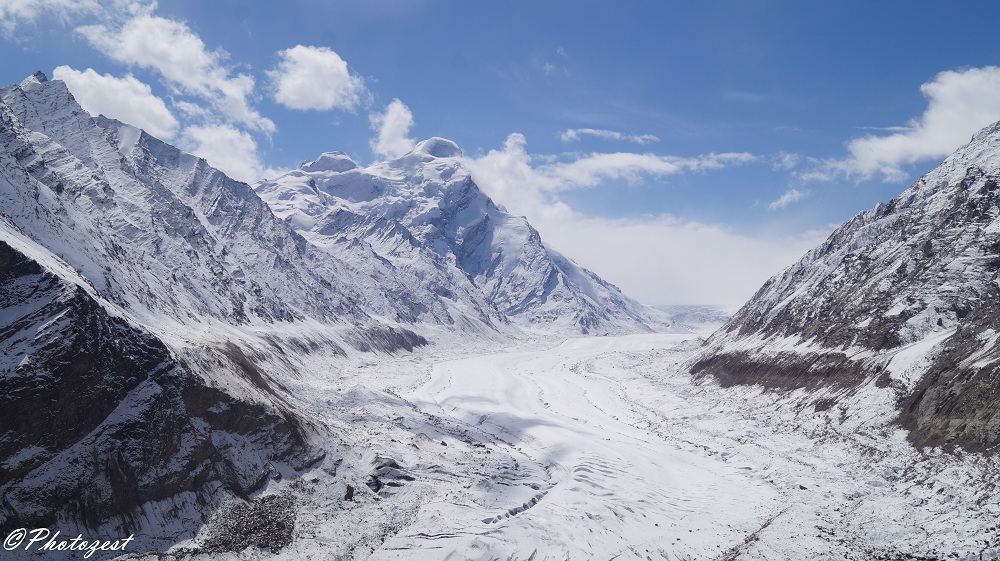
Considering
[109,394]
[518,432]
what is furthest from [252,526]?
[518,432]

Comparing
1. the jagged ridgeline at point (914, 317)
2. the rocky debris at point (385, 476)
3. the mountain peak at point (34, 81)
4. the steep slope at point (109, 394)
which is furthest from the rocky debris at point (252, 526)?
the mountain peak at point (34, 81)

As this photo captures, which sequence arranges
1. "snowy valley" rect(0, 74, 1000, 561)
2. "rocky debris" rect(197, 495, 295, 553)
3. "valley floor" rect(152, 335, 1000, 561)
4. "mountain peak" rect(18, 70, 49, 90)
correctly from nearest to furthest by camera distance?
"rocky debris" rect(197, 495, 295, 553) < "snowy valley" rect(0, 74, 1000, 561) < "valley floor" rect(152, 335, 1000, 561) < "mountain peak" rect(18, 70, 49, 90)

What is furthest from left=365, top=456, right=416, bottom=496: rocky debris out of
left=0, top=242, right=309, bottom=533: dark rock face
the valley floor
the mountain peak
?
the mountain peak

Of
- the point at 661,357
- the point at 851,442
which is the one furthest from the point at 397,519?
the point at 661,357

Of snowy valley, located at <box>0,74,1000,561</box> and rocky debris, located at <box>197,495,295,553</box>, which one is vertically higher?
snowy valley, located at <box>0,74,1000,561</box>

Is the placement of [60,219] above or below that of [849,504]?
above

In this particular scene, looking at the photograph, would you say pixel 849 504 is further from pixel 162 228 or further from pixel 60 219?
pixel 162 228

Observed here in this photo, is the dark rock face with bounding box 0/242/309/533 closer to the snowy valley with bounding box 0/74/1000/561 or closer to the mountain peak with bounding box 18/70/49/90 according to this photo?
the snowy valley with bounding box 0/74/1000/561

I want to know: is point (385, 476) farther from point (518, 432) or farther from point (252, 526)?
point (518, 432)
